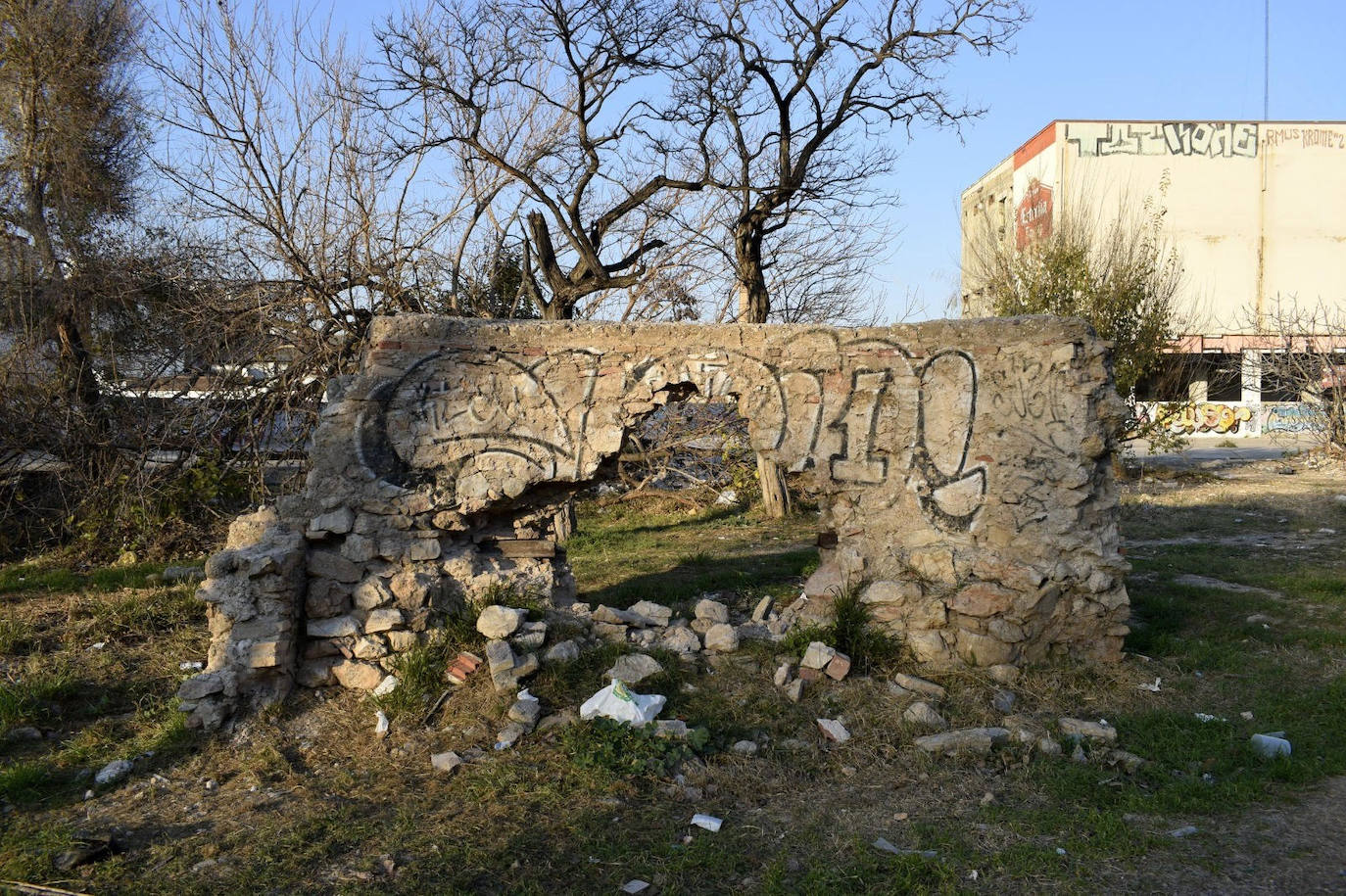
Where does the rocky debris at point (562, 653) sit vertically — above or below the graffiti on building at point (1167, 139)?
below

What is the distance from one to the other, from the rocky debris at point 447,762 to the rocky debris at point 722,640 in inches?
63.2

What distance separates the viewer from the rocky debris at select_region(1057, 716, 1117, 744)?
15.0ft

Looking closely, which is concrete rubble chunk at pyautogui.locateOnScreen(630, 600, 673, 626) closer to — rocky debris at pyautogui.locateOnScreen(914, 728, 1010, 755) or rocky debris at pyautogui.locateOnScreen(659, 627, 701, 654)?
rocky debris at pyautogui.locateOnScreen(659, 627, 701, 654)

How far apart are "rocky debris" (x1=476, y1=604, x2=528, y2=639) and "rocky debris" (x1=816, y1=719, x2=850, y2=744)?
5.38 feet

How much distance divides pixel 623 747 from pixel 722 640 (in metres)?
1.23

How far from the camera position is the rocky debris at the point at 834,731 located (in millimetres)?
4629

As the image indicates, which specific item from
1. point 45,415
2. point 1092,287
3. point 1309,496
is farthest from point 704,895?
point 1092,287

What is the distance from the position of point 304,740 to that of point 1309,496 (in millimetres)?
11384

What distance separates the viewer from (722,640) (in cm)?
555

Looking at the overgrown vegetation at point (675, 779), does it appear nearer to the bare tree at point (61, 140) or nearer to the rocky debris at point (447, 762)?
the rocky debris at point (447, 762)

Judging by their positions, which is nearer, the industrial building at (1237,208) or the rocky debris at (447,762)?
the rocky debris at (447,762)

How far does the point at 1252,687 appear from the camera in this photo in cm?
524

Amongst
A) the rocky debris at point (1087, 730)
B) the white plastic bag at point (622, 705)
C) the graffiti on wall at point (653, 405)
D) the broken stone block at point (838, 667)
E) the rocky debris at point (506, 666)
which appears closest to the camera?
the rocky debris at point (1087, 730)

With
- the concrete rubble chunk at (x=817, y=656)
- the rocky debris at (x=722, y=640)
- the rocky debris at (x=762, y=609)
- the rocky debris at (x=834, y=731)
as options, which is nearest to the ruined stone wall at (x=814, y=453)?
the concrete rubble chunk at (x=817, y=656)
